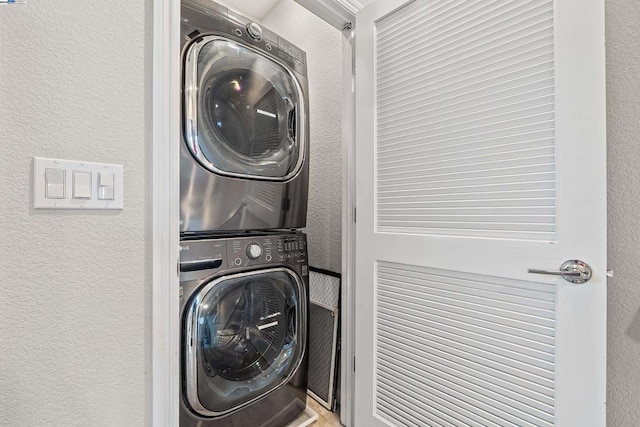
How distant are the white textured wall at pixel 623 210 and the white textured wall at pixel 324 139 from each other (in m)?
1.30

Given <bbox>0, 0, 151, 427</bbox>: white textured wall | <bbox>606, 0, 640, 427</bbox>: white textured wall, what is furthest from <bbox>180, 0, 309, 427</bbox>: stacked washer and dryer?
<bbox>606, 0, 640, 427</bbox>: white textured wall

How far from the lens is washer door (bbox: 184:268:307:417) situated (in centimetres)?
108

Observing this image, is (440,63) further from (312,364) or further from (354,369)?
(312,364)

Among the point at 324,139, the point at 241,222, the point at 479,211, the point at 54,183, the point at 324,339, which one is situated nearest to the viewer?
the point at 54,183

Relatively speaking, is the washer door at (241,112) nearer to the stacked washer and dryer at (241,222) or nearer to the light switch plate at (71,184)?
the stacked washer and dryer at (241,222)

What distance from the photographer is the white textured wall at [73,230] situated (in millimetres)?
610

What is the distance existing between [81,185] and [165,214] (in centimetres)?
20

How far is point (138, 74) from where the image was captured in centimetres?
77

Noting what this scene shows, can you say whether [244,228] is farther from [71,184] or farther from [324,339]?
[324,339]

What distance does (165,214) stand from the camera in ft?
2.66

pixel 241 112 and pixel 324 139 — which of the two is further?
pixel 324 139

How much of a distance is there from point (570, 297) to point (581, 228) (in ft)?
0.71

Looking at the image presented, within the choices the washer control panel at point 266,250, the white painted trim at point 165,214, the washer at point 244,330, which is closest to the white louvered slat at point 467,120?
the washer control panel at point 266,250

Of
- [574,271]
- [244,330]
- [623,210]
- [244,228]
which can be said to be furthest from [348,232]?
[623,210]
